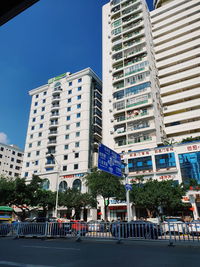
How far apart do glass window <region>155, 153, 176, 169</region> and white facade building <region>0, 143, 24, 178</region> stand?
174 feet

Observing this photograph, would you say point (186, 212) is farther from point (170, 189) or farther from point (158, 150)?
point (158, 150)

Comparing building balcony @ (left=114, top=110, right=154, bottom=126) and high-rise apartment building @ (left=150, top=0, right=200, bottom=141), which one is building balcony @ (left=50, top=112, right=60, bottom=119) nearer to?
building balcony @ (left=114, top=110, right=154, bottom=126)

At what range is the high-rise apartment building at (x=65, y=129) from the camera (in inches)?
1651

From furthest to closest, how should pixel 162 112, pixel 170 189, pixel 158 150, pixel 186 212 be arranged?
pixel 162 112 → pixel 158 150 → pixel 186 212 → pixel 170 189

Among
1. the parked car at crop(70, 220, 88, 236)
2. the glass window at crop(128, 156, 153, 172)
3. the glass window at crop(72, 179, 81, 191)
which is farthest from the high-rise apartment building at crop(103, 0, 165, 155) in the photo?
the parked car at crop(70, 220, 88, 236)

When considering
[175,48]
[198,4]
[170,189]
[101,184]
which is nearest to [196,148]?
[170,189]

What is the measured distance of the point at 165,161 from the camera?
3259cm

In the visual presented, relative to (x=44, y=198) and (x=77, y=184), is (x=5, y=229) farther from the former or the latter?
(x=77, y=184)

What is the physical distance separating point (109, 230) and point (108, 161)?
4.64 metres

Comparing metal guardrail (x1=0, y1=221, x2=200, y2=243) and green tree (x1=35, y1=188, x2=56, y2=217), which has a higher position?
green tree (x1=35, y1=188, x2=56, y2=217)

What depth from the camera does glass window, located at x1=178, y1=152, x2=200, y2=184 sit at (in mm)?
29875

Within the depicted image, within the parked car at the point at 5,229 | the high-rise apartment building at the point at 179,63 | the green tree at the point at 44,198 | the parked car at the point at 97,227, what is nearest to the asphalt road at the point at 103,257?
the parked car at the point at 97,227

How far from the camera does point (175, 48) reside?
4672 centimetres

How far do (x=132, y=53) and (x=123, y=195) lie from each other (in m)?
33.1
